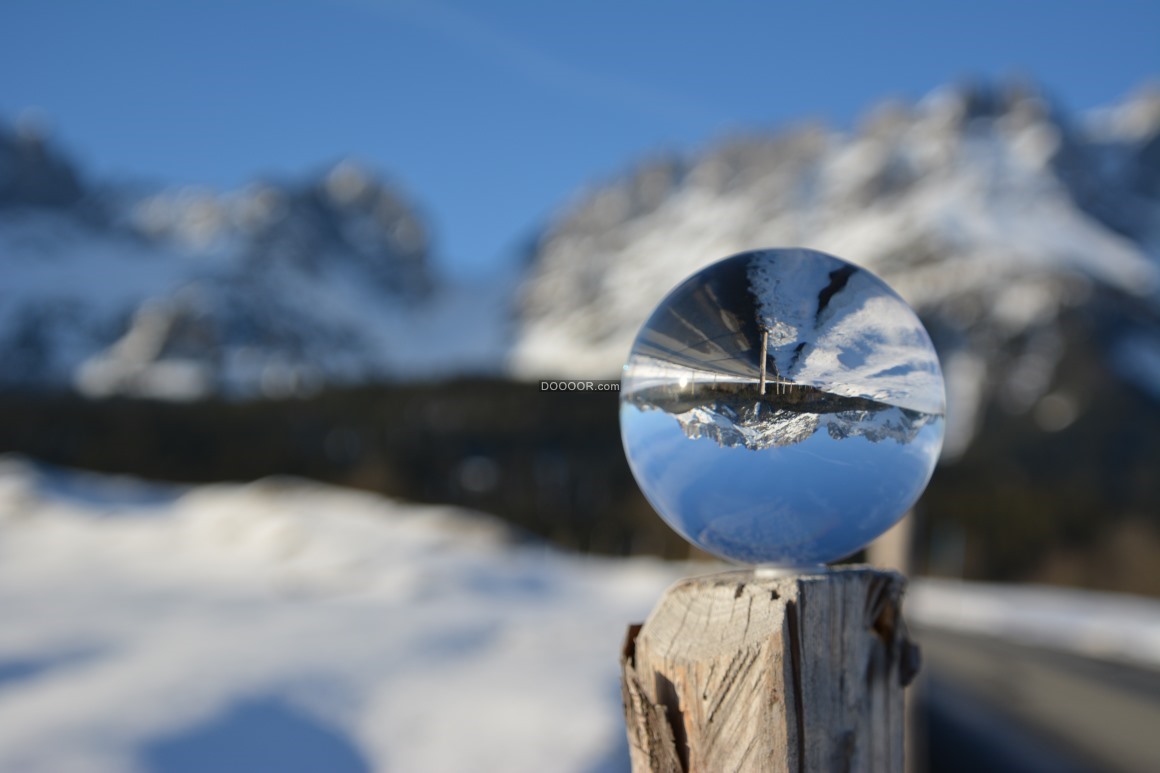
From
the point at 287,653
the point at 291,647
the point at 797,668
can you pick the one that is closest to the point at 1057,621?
the point at 291,647

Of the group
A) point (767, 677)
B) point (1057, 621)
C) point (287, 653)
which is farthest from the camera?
point (1057, 621)

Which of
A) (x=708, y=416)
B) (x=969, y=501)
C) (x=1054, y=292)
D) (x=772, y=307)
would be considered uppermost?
(x=1054, y=292)

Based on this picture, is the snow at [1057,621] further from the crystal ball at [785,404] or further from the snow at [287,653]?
the crystal ball at [785,404]

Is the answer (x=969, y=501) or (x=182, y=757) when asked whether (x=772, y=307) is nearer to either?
(x=182, y=757)

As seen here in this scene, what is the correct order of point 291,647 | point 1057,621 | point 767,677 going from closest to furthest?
point 767,677 → point 291,647 → point 1057,621

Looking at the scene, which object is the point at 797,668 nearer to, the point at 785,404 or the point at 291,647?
the point at 785,404

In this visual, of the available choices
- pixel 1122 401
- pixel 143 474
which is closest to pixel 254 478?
pixel 143 474
